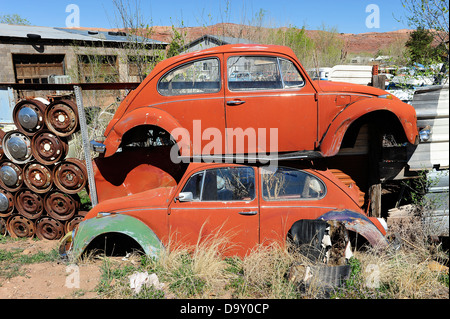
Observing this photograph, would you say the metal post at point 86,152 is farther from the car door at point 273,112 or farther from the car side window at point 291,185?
the car side window at point 291,185

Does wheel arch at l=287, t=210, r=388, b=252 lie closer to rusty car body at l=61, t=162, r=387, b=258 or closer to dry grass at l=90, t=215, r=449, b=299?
rusty car body at l=61, t=162, r=387, b=258

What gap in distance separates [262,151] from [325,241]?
1541 millimetres

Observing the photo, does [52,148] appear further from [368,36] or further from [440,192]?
[368,36]

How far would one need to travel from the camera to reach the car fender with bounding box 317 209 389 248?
154 inches

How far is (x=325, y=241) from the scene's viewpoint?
12.7ft

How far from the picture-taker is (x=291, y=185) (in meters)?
4.18

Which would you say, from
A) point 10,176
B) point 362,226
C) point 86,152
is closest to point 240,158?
point 362,226

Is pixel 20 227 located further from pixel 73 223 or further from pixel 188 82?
pixel 188 82

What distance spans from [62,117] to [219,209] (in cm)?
298

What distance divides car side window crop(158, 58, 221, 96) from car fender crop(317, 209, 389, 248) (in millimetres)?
2303

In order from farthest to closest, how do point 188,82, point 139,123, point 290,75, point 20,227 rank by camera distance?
point 20,227 → point 188,82 → point 139,123 → point 290,75

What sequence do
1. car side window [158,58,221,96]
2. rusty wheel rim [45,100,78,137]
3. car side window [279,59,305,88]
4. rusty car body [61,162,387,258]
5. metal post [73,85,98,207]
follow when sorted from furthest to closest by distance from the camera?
rusty wheel rim [45,100,78,137] < metal post [73,85,98,207] < car side window [158,58,221,96] < car side window [279,59,305,88] < rusty car body [61,162,387,258]

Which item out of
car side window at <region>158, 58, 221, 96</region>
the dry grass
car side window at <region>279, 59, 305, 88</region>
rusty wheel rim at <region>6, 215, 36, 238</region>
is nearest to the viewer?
Answer: the dry grass

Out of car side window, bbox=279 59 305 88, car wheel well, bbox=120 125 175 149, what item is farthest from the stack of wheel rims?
car side window, bbox=279 59 305 88
